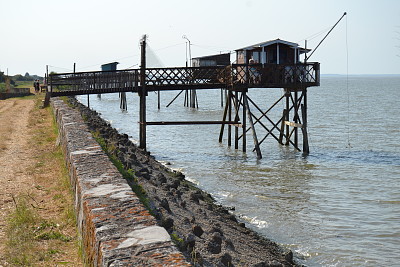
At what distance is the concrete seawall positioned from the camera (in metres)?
4.77

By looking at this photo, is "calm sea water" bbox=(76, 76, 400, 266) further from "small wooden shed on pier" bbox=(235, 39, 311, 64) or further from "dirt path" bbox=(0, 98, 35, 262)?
"dirt path" bbox=(0, 98, 35, 262)

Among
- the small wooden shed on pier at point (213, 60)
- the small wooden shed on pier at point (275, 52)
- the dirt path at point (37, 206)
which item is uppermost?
the small wooden shed on pier at point (213, 60)

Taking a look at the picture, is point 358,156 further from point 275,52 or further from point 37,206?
point 37,206

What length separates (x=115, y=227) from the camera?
554 centimetres

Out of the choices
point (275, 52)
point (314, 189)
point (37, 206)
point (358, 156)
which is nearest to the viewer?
point (37, 206)

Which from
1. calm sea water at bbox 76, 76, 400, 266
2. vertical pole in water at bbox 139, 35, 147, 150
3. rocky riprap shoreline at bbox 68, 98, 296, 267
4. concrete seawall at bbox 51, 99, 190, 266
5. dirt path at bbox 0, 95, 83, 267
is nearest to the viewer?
concrete seawall at bbox 51, 99, 190, 266

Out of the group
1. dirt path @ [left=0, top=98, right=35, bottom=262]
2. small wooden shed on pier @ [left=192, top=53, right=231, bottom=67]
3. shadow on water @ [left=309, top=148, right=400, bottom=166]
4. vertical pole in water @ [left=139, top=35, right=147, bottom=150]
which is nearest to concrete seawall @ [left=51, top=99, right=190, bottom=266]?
dirt path @ [left=0, top=98, right=35, bottom=262]

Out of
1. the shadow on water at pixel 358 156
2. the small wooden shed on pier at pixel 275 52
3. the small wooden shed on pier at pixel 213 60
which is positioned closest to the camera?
the shadow on water at pixel 358 156

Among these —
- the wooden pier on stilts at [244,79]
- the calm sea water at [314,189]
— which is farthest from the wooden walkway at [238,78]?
the calm sea water at [314,189]

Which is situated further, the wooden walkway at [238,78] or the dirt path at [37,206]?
the wooden walkway at [238,78]

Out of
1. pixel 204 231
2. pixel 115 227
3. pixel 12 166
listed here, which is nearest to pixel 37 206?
pixel 204 231

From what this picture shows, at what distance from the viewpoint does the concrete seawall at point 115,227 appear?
4770 millimetres

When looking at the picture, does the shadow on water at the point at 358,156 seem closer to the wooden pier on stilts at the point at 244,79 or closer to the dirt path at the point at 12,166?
the wooden pier on stilts at the point at 244,79

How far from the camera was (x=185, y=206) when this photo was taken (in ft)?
38.3
